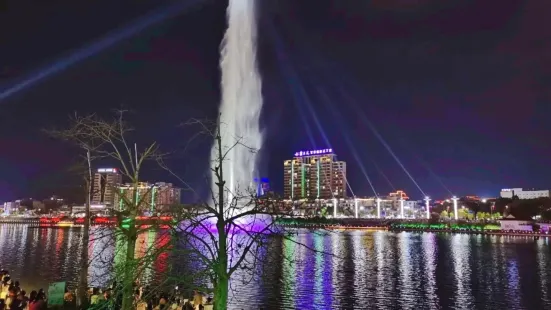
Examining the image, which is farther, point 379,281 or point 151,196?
point 379,281

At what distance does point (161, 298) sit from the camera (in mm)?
16969

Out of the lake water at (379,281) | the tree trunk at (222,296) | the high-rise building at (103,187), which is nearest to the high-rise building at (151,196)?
the high-rise building at (103,187)

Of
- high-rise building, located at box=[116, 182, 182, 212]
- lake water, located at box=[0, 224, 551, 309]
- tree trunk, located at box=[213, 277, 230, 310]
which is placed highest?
high-rise building, located at box=[116, 182, 182, 212]

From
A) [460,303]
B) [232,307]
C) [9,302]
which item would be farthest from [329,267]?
Answer: [9,302]

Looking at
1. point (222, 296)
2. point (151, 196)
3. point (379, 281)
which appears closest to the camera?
point (222, 296)

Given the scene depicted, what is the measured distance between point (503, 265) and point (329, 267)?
740 inches

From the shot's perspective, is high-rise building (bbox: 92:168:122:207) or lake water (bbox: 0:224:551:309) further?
lake water (bbox: 0:224:551:309)

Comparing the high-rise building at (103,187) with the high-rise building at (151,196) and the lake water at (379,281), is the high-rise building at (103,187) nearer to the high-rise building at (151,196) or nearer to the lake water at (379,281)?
the high-rise building at (151,196)

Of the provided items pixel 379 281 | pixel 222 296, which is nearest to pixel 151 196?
pixel 222 296

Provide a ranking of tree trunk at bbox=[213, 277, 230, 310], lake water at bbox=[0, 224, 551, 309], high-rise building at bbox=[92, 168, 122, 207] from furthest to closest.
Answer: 1. lake water at bbox=[0, 224, 551, 309]
2. high-rise building at bbox=[92, 168, 122, 207]
3. tree trunk at bbox=[213, 277, 230, 310]

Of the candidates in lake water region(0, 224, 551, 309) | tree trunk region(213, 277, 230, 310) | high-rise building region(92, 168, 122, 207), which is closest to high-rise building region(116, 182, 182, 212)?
high-rise building region(92, 168, 122, 207)

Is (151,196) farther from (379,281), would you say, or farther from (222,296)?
(379,281)

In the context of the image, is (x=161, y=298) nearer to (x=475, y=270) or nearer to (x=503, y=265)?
(x=475, y=270)

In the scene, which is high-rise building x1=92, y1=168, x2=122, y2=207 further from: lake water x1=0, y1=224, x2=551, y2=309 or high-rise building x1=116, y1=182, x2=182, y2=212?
lake water x1=0, y1=224, x2=551, y2=309
